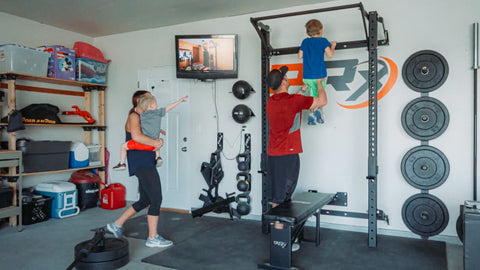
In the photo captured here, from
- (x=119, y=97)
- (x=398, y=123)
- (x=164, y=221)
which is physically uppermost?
(x=119, y=97)

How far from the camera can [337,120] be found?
4.39m

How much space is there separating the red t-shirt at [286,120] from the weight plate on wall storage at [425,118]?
1.42 metres

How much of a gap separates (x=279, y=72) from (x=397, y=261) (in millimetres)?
2037

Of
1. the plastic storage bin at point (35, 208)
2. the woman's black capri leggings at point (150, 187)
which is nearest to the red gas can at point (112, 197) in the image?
the plastic storage bin at point (35, 208)

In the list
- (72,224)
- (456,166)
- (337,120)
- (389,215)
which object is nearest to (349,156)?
(337,120)

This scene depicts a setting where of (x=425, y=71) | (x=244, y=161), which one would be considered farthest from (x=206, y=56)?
(x=425, y=71)

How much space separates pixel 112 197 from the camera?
5520mm

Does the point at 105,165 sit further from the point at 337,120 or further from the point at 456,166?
the point at 456,166

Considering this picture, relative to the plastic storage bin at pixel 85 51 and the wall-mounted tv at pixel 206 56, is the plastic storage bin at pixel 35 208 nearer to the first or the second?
the plastic storage bin at pixel 85 51

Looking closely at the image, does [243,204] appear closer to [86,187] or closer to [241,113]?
[241,113]

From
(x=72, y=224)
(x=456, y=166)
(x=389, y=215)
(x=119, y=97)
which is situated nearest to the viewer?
(x=456, y=166)

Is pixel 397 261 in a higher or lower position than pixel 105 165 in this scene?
lower

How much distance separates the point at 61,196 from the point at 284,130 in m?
3.38

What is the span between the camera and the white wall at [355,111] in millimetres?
3848
